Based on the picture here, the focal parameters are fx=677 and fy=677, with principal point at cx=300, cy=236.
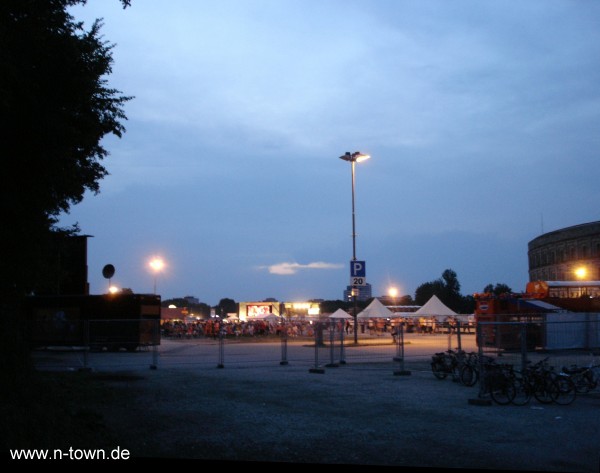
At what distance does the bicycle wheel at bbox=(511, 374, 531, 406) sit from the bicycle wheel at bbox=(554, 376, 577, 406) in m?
0.61

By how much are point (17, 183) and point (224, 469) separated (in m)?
6.35

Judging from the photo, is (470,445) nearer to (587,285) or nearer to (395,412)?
(395,412)

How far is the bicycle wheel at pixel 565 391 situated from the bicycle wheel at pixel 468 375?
Answer: 3.48m

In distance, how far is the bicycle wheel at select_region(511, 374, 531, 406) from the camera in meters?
14.6

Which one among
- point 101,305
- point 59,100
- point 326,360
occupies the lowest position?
point 326,360

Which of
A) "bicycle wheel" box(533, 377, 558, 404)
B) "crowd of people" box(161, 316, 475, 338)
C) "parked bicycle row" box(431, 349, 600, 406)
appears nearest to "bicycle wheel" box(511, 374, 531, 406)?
"parked bicycle row" box(431, 349, 600, 406)

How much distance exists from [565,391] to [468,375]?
3655mm

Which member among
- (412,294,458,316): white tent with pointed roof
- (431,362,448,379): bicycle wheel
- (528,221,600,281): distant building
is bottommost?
(431,362,448,379): bicycle wheel

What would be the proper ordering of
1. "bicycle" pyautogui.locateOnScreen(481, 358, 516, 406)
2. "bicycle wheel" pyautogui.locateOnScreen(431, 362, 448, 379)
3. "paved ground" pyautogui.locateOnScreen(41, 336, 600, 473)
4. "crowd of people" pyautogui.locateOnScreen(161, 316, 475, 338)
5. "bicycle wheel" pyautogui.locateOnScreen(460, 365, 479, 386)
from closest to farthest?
"paved ground" pyautogui.locateOnScreen(41, 336, 600, 473)
"bicycle" pyautogui.locateOnScreen(481, 358, 516, 406)
"bicycle wheel" pyautogui.locateOnScreen(460, 365, 479, 386)
"bicycle wheel" pyautogui.locateOnScreen(431, 362, 448, 379)
"crowd of people" pyautogui.locateOnScreen(161, 316, 475, 338)

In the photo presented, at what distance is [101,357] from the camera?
1043 inches

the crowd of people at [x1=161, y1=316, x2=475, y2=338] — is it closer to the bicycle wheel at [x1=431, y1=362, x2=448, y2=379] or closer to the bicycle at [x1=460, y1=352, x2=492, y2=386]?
the bicycle wheel at [x1=431, y1=362, x2=448, y2=379]

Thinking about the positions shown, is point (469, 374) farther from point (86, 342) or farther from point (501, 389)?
point (86, 342)

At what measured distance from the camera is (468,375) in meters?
18.1

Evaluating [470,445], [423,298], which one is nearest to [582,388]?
[470,445]
